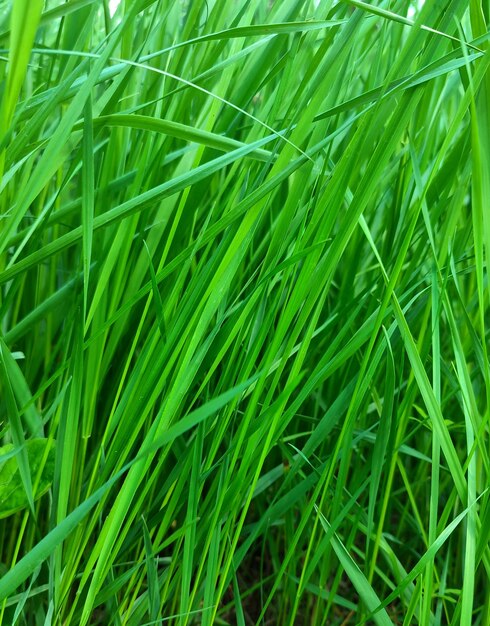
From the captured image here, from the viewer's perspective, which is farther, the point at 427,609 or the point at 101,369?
the point at 101,369

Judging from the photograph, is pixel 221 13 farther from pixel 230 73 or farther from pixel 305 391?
pixel 305 391

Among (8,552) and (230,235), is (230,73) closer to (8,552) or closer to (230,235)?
(230,235)

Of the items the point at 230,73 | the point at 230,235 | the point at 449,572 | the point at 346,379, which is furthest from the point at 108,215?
the point at 449,572

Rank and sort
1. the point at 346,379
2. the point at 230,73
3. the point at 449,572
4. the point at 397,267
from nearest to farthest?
1. the point at 397,267
2. the point at 230,73
3. the point at 346,379
4. the point at 449,572

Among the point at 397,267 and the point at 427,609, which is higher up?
the point at 397,267

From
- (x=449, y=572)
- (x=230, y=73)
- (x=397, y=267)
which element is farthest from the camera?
(x=449, y=572)

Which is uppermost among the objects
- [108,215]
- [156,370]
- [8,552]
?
[108,215]

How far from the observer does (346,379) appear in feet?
2.41

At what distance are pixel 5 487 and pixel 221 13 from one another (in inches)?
19.1

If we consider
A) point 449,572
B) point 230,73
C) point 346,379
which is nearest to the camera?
point 230,73

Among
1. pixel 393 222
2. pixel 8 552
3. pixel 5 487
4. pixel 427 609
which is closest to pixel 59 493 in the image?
pixel 5 487

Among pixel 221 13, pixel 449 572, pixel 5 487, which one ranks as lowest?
pixel 449 572

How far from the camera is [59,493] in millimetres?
556

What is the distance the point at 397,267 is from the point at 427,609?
28 cm
